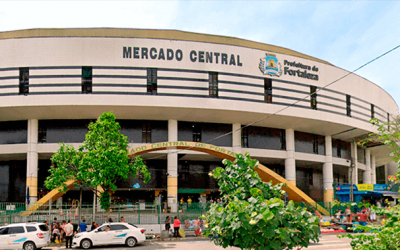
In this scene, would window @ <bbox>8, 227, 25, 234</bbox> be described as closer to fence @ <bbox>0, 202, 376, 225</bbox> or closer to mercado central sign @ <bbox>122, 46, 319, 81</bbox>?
fence @ <bbox>0, 202, 376, 225</bbox>

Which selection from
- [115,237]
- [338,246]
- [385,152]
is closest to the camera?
[338,246]

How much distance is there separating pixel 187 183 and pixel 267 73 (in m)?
15.0

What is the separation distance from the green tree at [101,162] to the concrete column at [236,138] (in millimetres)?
14755

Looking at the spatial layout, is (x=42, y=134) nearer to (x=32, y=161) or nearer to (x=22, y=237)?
(x=32, y=161)

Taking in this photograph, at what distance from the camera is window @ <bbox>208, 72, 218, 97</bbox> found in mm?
38125

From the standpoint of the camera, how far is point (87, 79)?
120ft

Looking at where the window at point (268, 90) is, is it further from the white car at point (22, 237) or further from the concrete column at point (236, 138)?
the white car at point (22, 237)

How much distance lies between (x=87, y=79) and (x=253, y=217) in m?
32.7

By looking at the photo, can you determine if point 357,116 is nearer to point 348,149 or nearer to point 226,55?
point 348,149

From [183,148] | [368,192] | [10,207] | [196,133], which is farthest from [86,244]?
[368,192]

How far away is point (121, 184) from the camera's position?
42.7 metres

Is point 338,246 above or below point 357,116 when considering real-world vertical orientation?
below

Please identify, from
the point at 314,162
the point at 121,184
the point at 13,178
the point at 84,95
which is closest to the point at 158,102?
the point at 84,95

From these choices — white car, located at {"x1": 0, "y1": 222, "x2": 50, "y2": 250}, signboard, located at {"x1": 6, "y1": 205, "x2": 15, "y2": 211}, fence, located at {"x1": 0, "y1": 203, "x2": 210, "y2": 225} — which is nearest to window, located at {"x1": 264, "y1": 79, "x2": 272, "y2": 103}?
fence, located at {"x1": 0, "y1": 203, "x2": 210, "y2": 225}
